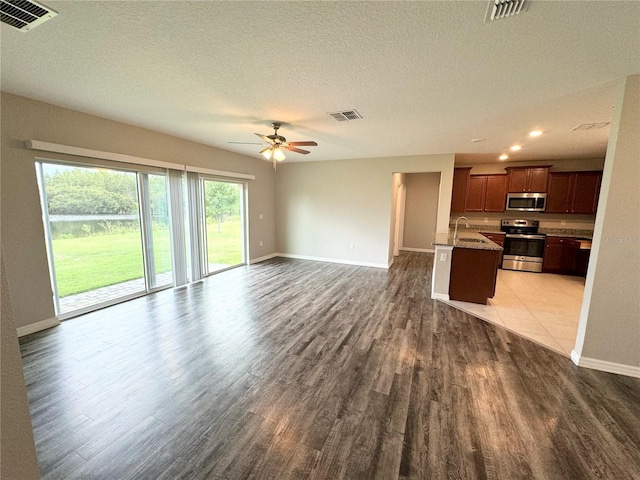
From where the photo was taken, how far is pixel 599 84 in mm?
2377

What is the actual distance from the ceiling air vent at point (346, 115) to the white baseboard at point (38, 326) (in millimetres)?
4268

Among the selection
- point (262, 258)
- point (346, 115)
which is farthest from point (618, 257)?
point (262, 258)

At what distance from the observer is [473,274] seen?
3.98m

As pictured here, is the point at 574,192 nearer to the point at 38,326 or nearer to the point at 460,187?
the point at 460,187

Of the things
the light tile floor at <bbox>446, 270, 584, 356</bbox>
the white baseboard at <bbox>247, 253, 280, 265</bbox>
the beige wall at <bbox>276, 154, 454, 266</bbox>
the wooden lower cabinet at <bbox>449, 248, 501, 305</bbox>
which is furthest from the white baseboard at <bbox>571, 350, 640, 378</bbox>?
the white baseboard at <bbox>247, 253, 280, 265</bbox>

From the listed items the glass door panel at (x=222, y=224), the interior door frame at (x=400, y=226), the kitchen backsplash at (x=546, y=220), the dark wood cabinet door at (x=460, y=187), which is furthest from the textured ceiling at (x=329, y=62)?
the interior door frame at (x=400, y=226)

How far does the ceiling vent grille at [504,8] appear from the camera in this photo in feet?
4.81

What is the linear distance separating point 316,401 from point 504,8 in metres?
2.91

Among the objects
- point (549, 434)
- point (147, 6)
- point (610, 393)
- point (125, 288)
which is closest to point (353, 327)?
point (549, 434)

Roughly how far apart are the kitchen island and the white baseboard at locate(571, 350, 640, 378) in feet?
4.76

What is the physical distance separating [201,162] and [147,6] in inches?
144

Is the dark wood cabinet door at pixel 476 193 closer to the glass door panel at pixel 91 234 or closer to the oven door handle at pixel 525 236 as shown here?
the oven door handle at pixel 525 236

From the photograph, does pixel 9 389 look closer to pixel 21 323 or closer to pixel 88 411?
pixel 88 411

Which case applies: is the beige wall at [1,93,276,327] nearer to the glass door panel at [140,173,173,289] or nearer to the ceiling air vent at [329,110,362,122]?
the glass door panel at [140,173,173,289]
